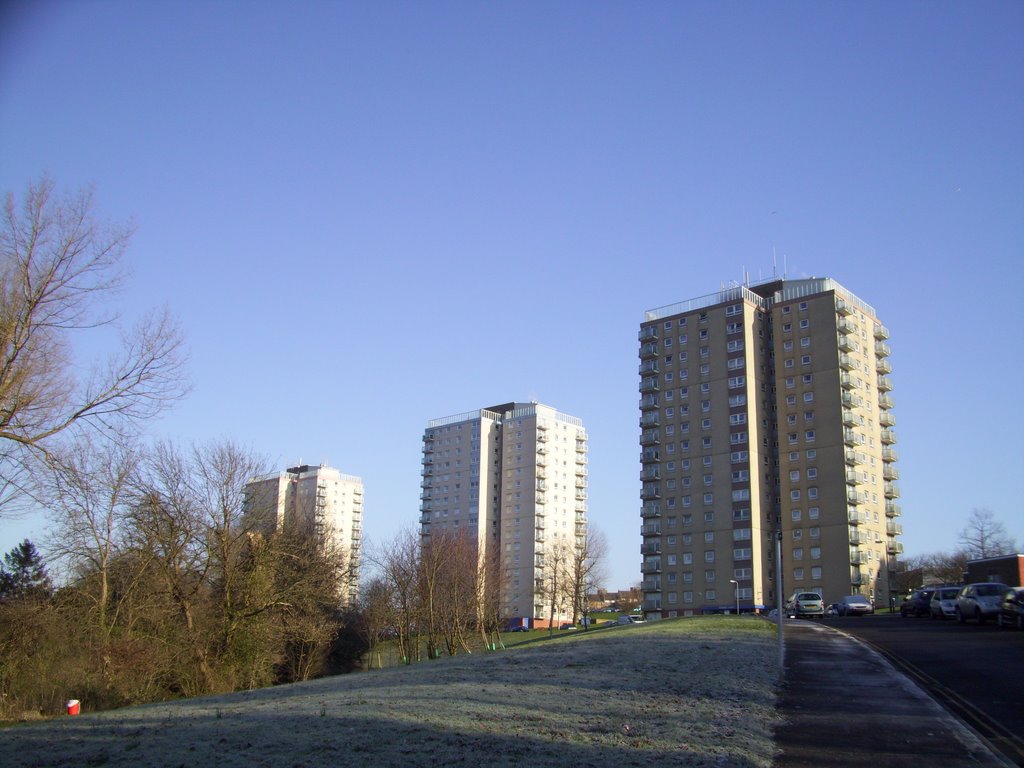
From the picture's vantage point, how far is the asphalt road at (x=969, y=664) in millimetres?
15359

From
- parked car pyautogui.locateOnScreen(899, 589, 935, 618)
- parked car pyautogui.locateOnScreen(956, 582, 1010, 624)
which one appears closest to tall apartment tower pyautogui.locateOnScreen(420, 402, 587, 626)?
parked car pyautogui.locateOnScreen(899, 589, 935, 618)

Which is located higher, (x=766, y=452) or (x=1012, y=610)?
(x=766, y=452)

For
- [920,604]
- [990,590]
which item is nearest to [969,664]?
[990,590]

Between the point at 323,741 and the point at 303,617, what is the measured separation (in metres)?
31.5

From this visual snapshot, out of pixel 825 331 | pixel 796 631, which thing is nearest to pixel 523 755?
pixel 796 631

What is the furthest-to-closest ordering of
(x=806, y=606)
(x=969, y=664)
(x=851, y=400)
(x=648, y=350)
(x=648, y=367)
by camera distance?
(x=648, y=350) → (x=648, y=367) → (x=851, y=400) → (x=806, y=606) → (x=969, y=664)

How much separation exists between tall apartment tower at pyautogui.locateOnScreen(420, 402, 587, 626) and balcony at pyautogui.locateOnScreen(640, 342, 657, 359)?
44525 mm

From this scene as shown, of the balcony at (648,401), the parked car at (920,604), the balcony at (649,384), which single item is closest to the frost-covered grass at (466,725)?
the parked car at (920,604)

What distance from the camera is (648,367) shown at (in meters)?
112

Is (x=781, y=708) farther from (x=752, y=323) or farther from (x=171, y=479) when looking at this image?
(x=752, y=323)

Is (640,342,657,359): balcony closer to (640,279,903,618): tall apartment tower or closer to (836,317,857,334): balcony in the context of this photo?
(640,279,903,618): tall apartment tower

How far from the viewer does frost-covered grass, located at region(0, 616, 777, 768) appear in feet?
36.0

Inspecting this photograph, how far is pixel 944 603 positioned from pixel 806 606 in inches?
522

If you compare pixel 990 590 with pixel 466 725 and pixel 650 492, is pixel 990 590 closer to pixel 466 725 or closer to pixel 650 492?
pixel 466 725
